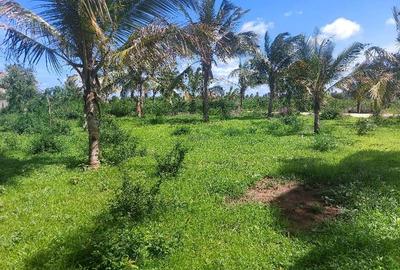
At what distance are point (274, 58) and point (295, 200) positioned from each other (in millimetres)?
22091

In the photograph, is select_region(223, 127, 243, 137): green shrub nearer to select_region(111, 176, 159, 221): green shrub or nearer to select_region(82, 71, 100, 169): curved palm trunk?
select_region(82, 71, 100, 169): curved palm trunk

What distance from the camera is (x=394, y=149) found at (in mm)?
13695

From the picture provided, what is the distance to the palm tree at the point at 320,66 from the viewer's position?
60.1 feet

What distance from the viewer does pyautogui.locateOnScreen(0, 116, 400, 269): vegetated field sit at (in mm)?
5859

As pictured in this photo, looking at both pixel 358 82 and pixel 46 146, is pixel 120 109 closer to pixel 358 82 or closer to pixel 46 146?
pixel 46 146

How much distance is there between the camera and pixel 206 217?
7.29 metres

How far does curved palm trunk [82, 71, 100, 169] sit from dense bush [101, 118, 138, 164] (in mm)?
796

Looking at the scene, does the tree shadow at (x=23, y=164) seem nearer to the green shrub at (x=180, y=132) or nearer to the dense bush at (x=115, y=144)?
the dense bush at (x=115, y=144)

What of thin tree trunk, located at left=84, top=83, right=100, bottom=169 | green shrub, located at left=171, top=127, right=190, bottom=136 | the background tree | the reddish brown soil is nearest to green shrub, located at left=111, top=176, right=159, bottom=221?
the reddish brown soil

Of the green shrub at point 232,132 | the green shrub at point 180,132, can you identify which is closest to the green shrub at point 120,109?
the green shrub at point 180,132

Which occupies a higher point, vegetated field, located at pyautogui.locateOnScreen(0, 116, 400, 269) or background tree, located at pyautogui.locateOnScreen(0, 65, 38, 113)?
background tree, located at pyautogui.locateOnScreen(0, 65, 38, 113)

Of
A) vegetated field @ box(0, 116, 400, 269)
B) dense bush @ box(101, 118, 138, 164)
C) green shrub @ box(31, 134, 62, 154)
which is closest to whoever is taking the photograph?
vegetated field @ box(0, 116, 400, 269)

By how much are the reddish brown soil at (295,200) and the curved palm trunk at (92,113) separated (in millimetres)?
4716

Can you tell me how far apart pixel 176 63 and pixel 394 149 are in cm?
783
